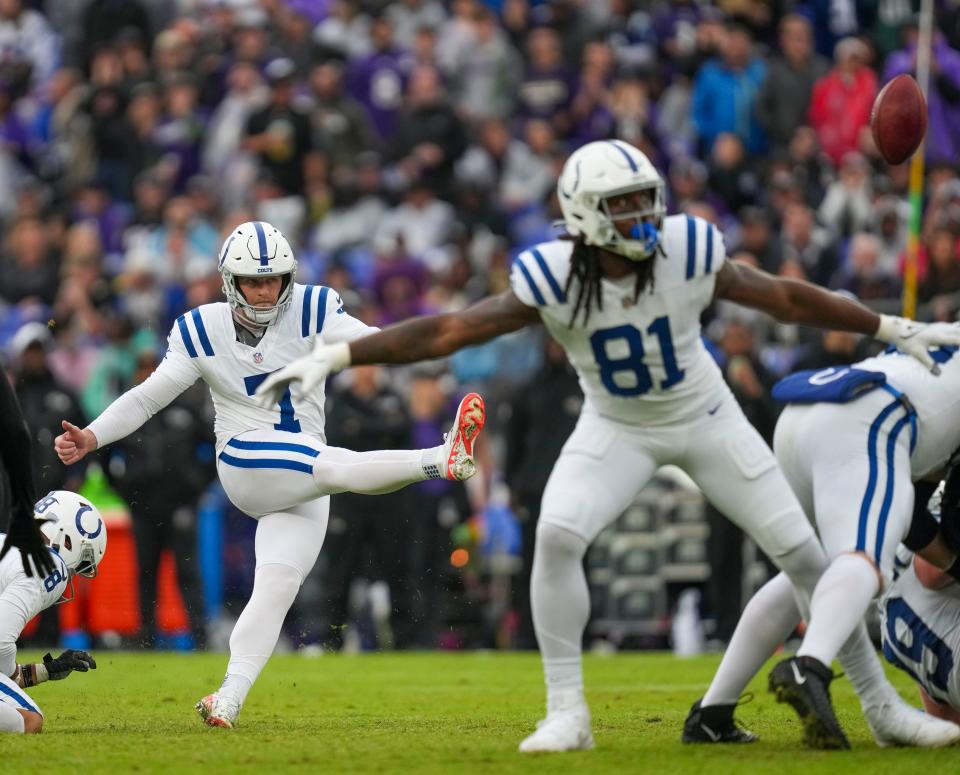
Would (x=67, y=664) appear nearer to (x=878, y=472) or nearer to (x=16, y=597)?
(x=16, y=597)

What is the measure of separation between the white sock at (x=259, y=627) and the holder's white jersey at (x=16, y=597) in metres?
0.81

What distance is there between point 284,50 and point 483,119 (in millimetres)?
2348

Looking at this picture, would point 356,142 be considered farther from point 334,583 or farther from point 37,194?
point 334,583

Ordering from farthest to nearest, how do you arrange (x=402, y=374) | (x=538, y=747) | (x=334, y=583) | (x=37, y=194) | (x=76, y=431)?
(x=37, y=194) → (x=402, y=374) → (x=334, y=583) → (x=76, y=431) → (x=538, y=747)

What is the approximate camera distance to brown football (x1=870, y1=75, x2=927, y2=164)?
844cm

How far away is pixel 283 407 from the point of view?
26.0 ft

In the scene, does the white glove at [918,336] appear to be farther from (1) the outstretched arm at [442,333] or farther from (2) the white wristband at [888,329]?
(1) the outstretched arm at [442,333]

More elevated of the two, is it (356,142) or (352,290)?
(356,142)

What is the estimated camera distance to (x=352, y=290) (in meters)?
14.8

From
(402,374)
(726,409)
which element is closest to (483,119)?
(402,374)

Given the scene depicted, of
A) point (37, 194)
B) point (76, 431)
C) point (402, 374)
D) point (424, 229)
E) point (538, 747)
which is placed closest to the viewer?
point (538, 747)

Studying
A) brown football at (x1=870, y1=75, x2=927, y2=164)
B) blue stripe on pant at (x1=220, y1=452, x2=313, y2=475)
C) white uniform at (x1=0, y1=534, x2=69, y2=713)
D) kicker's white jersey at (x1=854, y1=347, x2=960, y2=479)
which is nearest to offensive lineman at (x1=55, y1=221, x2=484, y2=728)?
blue stripe on pant at (x1=220, y1=452, x2=313, y2=475)

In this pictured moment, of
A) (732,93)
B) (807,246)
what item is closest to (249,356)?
(807,246)

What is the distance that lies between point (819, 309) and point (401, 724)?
2644mm
